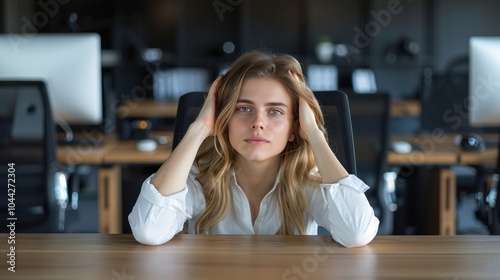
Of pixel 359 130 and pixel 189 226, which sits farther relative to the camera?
pixel 359 130

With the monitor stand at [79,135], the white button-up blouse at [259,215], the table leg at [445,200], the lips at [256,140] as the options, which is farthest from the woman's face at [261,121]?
the monitor stand at [79,135]

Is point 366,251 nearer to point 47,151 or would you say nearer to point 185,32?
point 47,151

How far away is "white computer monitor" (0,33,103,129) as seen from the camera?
307 centimetres

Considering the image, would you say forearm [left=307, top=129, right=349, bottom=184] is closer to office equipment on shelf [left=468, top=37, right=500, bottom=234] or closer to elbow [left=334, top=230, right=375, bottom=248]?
elbow [left=334, top=230, right=375, bottom=248]

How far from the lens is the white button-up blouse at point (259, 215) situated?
4.89 feet

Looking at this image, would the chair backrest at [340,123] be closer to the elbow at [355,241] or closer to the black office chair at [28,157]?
the elbow at [355,241]

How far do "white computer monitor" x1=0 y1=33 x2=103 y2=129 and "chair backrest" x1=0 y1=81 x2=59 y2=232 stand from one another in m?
0.34

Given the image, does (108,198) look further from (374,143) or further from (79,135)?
(374,143)

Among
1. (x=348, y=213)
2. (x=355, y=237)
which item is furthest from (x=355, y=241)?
(x=348, y=213)

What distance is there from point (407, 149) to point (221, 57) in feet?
15.1

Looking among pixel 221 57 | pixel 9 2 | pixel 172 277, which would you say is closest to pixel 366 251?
pixel 172 277

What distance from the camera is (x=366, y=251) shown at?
1.42 meters

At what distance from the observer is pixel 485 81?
10.3 ft

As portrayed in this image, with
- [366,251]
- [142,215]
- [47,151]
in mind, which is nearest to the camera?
[366,251]
